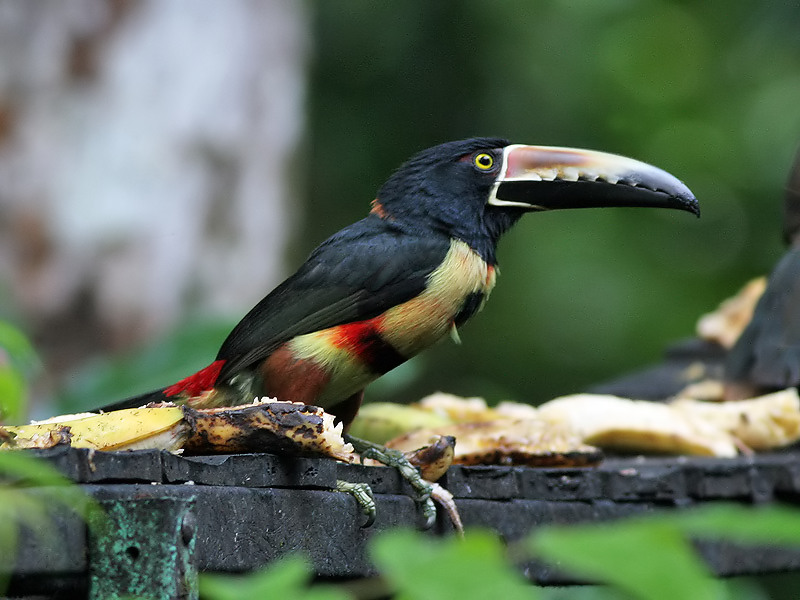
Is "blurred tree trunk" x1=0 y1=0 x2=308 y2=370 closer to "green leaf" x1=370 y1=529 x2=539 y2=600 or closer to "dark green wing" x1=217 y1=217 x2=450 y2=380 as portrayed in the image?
"dark green wing" x1=217 y1=217 x2=450 y2=380

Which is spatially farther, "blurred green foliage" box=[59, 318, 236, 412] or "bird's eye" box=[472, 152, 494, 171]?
"blurred green foliage" box=[59, 318, 236, 412]

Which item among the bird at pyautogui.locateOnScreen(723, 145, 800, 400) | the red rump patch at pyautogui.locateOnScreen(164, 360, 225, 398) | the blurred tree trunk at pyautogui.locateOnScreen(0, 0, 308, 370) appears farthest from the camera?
the blurred tree trunk at pyautogui.locateOnScreen(0, 0, 308, 370)

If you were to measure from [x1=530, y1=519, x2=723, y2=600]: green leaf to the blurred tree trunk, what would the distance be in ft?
13.8

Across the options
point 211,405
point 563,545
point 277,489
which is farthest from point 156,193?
point 563,545

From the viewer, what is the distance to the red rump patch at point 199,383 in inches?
97.4

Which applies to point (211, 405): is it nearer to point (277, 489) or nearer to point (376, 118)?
point (277, 489)

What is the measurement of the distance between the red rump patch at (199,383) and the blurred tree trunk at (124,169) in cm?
226

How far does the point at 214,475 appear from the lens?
4.99ft

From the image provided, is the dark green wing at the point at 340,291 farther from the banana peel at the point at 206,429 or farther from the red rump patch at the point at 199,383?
the banana peel at the point at 206,429

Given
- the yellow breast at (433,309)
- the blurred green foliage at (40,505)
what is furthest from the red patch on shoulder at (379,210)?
the blurred green foliage at (40,505)

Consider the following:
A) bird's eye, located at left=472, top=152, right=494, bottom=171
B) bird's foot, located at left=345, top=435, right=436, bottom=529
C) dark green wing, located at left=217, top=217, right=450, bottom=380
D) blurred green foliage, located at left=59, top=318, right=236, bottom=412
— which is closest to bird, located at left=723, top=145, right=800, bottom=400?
bird's eye, located at left=472, top=152, right=494, bottom=171

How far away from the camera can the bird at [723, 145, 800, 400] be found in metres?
3.07

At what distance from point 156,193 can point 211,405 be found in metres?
2.55

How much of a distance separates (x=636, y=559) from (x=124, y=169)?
4.47 meters
